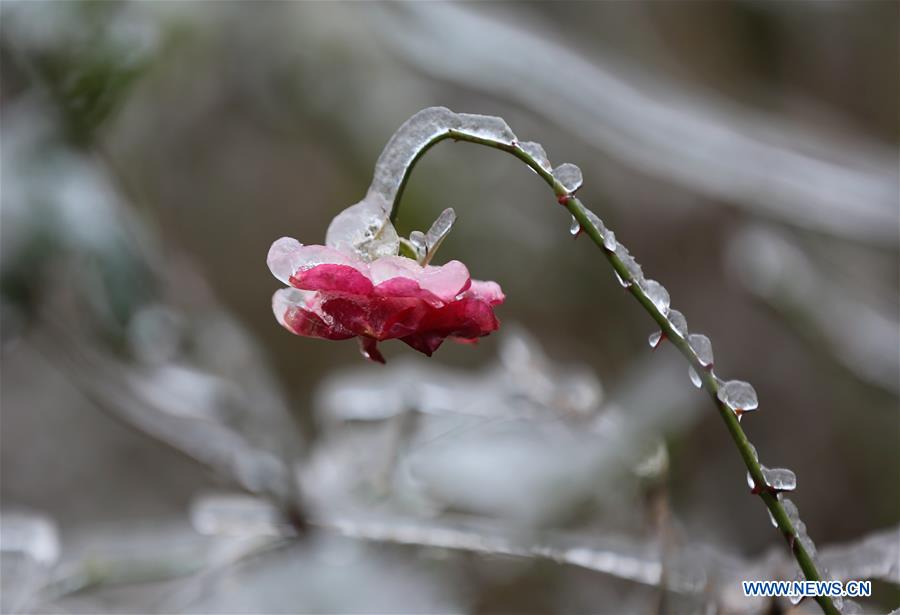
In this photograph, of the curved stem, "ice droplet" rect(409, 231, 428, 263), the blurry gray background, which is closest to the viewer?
the curved stem

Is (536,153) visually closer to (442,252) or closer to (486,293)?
(486,293)

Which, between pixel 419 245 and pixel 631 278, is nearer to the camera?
pixel 631 278

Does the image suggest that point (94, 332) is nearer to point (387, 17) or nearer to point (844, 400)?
point (387, 17)

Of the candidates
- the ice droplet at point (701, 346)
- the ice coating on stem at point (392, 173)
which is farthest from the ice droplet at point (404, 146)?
the ice droplet at point (701, 346)

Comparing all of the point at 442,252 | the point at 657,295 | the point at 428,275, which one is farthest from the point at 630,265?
A: the point at 442,252

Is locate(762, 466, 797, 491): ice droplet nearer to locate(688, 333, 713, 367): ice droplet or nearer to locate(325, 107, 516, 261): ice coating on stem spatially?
locate(688, 333, 713, 367): ice droplet

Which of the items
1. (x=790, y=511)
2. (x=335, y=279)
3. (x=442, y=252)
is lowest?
(x=442, y=252)

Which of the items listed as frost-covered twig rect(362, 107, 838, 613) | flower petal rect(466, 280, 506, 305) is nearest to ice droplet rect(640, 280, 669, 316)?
frost-covered twig rect(362, 107, 838, 613)
